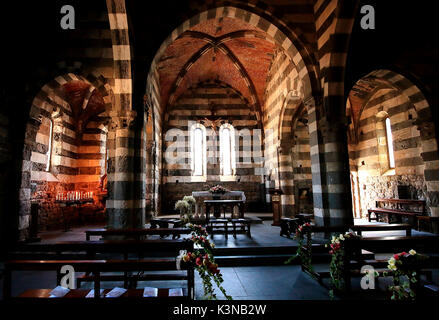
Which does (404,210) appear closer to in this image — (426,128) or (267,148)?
(426,128)

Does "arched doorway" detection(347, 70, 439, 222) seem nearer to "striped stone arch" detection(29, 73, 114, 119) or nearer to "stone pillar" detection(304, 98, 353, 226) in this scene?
"stone pillar" detection(304, 98, 353, 226)

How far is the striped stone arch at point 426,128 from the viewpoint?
7359 millimetres

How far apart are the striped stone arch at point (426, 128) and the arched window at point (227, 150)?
25.1 feet

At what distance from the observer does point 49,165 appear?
9.53 metres

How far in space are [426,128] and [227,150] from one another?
8.81m

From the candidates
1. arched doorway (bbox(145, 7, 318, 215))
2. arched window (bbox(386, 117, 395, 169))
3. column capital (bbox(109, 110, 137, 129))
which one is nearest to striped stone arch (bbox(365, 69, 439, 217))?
arched window (bbox(386, 117, 395, 169))

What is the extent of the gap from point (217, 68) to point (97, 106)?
6.52 m

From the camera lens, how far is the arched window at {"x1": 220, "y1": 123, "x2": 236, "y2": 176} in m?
13.6

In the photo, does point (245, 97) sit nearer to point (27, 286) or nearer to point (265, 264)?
point (265, 264)

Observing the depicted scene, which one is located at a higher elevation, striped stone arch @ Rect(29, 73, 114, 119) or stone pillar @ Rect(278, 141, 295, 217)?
striped stone arch @ Rect(29, 73, 114, 119)

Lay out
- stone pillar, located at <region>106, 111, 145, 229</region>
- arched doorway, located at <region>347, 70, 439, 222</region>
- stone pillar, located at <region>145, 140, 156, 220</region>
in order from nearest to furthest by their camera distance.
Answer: stone pillar, located at <region>106, 111, 145, 229</region>, arched doorway, located at <region>347, 70, 439, 222</region>, stone pillar, located at <region>145, 140, 156, 220</region>

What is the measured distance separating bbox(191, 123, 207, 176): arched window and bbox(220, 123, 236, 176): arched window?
1.05 m

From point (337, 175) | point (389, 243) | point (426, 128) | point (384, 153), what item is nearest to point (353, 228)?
point (389, 243)
